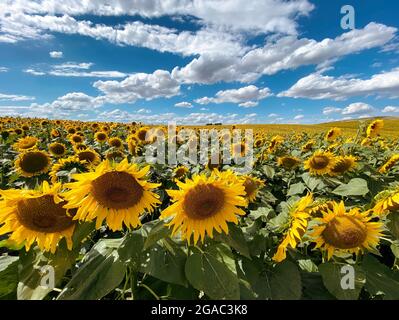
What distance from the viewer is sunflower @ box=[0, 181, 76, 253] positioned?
221cm

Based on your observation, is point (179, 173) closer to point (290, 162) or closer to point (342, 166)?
point (290, 162)

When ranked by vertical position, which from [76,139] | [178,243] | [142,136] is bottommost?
[178,243]

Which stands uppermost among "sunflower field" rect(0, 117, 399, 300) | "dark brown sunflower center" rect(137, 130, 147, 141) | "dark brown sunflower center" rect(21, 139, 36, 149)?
"dark brown sunflower center" rect(137, 130, 147, 141)

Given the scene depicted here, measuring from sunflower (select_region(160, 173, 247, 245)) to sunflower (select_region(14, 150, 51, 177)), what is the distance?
4750 millimetres

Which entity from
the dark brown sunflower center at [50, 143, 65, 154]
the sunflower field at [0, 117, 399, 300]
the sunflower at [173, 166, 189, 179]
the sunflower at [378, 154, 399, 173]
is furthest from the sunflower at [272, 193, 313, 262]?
the dark brown sunflower center at [50, 143, 65, 154]

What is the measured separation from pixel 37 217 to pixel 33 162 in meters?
4.40

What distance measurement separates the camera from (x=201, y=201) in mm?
2344

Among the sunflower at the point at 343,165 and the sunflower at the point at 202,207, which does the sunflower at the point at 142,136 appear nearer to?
the sunflower at the point at 343,165

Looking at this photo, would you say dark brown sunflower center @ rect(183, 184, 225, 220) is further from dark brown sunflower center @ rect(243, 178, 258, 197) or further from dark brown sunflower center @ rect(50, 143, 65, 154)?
dark brown sunflower center @ rect(50, 143, 65, 154)

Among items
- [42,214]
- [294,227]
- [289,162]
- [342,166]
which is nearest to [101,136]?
[289,162]

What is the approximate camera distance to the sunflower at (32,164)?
239 inches

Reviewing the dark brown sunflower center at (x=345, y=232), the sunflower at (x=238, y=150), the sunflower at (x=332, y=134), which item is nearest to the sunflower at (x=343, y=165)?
the sunflower at (x=238, y=150)
